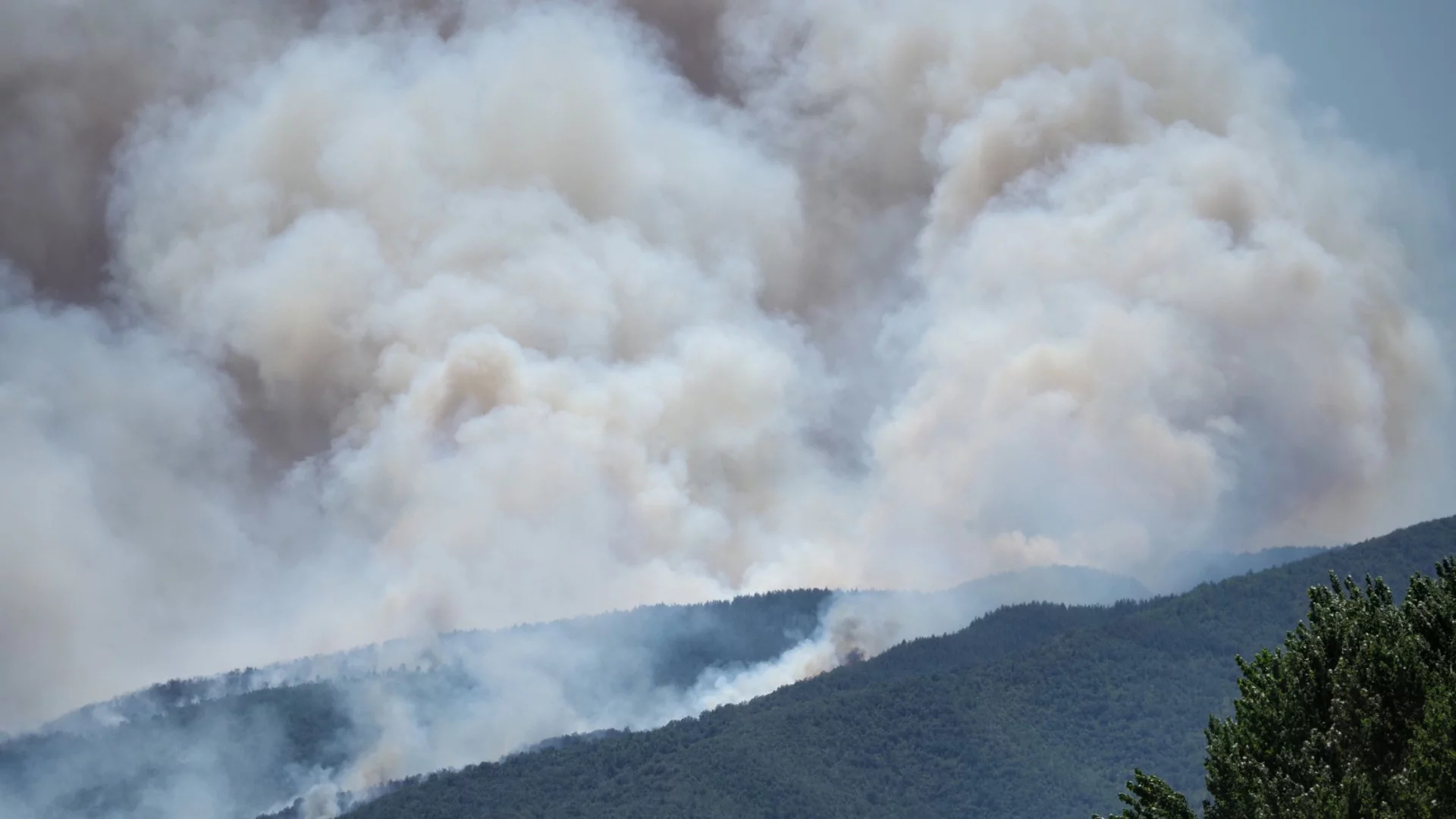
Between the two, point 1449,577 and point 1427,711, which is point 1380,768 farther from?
point 1449,577

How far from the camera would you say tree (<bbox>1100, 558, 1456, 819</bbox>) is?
1873 inches

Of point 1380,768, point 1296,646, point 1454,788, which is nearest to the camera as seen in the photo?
point 1454,788

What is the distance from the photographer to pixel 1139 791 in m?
53.1

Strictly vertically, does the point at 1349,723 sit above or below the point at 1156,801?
above

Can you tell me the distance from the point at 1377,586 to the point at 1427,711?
23.6 ft

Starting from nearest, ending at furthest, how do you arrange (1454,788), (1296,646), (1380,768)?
(1454,788) → (1380,768) → (1296,646)

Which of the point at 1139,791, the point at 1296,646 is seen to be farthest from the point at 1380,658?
the point at 1139,791

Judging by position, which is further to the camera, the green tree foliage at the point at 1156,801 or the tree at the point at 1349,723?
the green tree foliage at the point at 1156,801

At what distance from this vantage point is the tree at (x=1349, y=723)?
47562 millimetres

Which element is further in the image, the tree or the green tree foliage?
the green tree foliage

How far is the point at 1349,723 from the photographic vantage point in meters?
51.4

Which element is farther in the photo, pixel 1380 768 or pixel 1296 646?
pixel 1296 646

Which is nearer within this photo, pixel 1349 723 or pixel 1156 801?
pixel 1349 723

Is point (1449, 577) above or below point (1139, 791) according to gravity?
above
